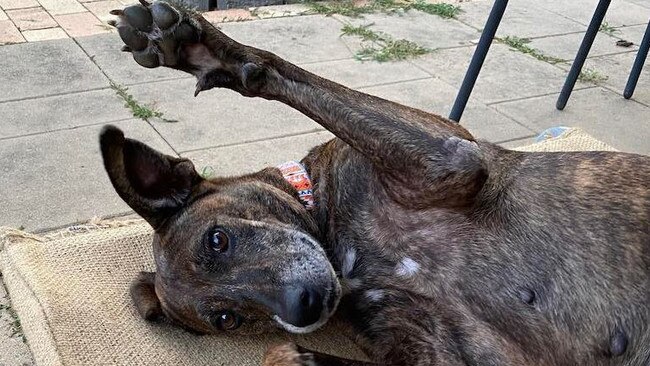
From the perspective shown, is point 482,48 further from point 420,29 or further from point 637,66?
point 420,29

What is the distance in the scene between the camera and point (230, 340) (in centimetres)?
310

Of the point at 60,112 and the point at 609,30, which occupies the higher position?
the point at 609,30

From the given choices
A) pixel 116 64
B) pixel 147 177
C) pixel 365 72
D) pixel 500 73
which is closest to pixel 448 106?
pixel 365 72

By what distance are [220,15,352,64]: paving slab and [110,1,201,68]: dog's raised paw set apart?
324cm

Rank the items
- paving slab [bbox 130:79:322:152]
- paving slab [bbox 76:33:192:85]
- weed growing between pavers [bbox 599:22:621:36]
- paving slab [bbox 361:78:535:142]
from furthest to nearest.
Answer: weed growing between pavers [bbox 599:22:621:36]
paving slab [bbox 76:33:192:85]
paving slab [bbox 361:78:535:142]
paving slab [bbox 130:79:322:152]

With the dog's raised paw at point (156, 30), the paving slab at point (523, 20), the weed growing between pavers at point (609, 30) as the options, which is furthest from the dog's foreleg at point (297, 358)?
the weed growing between pavers at point (609, 30)

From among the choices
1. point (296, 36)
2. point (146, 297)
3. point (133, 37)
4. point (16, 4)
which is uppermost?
point (133, 37)

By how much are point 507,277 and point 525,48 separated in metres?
4.27

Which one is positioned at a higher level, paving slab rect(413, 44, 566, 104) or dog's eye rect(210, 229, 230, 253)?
dog's eye rect(210, 229, 230, 253)

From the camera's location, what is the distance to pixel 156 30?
2.75 metres

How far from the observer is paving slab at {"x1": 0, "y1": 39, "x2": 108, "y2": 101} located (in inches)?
213

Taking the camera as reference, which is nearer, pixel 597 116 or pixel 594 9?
pixel 597 116

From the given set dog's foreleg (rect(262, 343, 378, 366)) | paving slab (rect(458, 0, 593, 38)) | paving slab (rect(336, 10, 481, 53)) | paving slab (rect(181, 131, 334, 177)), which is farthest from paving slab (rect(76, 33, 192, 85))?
dog's foreleg (rect(262, 343, 378, 366))

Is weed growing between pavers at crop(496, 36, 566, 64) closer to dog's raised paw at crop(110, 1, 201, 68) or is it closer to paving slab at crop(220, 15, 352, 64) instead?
paving slab at crop(220, 15, 352, 64)
